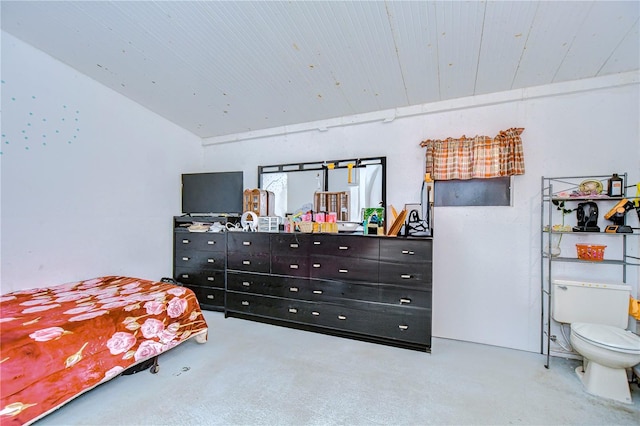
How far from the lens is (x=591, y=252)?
88.9 inches

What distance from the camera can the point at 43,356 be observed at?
62.1 inches

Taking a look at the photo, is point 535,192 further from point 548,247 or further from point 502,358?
point 502,358

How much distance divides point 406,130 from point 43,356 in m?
3.48

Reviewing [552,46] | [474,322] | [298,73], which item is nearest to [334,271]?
[474,322]

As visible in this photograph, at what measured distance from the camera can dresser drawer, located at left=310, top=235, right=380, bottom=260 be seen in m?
2.71

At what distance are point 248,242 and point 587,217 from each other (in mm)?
3330

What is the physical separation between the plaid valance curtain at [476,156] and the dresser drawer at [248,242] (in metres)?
2.01

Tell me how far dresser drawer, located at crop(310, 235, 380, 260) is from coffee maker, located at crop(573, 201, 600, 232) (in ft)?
5.64

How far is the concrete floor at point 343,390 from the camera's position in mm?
1688

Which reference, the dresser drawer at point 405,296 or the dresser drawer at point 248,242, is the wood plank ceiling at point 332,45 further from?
the dresser drawer at point 405,296

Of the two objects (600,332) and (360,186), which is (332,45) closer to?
(360,186)

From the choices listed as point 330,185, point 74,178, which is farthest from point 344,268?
point 74,178

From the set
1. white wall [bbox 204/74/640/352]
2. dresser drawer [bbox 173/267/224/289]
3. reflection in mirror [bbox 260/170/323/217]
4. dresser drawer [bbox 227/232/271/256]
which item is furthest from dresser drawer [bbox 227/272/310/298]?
white wall [bbox 204/74/640/352]

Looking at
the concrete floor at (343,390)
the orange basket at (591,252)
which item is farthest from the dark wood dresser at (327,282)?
the orange basket at (591,252)
